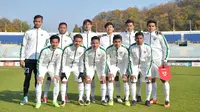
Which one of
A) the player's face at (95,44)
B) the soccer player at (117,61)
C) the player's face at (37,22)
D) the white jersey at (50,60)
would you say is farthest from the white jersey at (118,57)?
the player's face at (37,22)

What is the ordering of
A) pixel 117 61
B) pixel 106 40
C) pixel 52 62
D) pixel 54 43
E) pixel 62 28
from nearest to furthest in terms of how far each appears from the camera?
1. pixel 54 43
2. pixel 52 62
3. pixel 117 61
4. pixel 62 28
5. pixel 106 40

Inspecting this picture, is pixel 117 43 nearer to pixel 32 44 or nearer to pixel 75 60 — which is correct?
pixel 75 60

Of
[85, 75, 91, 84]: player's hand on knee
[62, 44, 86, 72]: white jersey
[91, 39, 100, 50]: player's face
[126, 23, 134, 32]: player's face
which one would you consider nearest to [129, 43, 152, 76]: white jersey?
[126, 23, 134, 32]: player's face

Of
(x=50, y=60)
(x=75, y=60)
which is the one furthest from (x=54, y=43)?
(x=75, y=60)

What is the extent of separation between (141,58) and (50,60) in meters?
2.31

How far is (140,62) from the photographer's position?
6398mm

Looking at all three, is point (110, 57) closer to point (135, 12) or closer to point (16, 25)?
point (16, 25)

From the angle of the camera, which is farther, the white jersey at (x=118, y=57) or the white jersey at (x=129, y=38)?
the white jersey at (x=129, y=38)

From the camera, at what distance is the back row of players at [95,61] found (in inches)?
244

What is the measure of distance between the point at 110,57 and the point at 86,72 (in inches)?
29.4

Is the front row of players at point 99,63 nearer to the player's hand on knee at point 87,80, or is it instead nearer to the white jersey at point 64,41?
the player's hand on knee at point 87,80

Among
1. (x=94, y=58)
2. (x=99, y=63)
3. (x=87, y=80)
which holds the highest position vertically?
(x=94, y=58)

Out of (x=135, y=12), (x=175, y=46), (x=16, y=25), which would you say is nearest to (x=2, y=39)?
(x=16, y=25)

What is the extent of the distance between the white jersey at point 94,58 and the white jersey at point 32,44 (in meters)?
1.29
